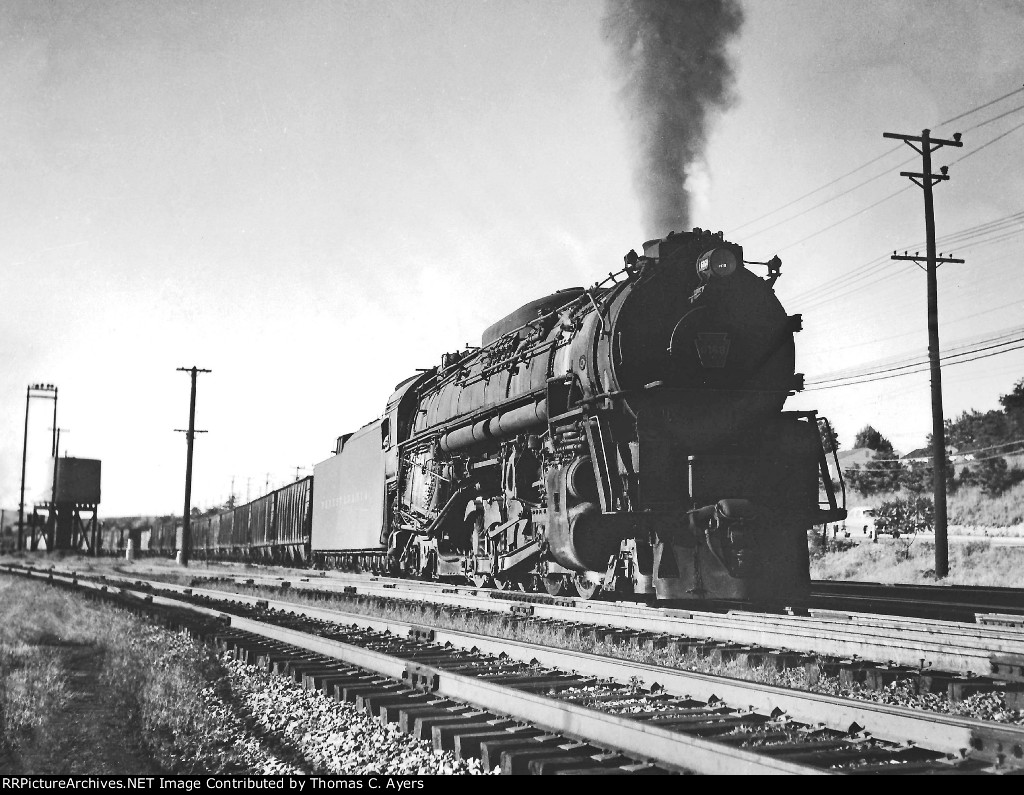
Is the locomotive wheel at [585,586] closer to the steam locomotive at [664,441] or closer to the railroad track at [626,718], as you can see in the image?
the steam locomotive at [664,441]

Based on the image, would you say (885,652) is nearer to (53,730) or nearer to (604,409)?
(604,409)

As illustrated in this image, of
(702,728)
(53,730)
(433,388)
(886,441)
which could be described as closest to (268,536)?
(433,388)

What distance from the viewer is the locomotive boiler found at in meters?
8.98

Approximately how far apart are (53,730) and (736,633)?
16.9 ft

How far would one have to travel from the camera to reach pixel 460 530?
47.0 feet

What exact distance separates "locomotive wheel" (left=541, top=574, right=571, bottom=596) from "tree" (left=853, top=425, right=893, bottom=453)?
222 ft

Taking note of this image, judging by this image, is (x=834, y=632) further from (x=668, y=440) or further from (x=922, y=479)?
(x=922, y=479)

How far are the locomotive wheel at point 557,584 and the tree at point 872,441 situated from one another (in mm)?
67800

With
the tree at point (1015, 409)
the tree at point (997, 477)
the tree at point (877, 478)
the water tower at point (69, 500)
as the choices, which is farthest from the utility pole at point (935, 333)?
the water tower at point (69, 500)

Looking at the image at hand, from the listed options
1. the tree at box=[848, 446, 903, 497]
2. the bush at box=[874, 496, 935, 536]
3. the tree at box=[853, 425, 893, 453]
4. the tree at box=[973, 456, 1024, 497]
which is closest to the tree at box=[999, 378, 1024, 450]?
the tree at box=[973, 456, 1024, 497]

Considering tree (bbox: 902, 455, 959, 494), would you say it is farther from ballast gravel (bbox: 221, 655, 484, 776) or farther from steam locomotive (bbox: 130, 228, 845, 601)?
ballast gravel (bbox: 221, 655, 484, 776)

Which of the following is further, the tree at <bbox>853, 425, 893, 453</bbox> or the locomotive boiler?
the tree at <bbox>853, 425, 893, 453</bbox>

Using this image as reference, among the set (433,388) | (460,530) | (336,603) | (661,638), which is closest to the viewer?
(661,638)

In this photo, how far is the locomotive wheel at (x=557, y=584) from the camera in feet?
37.0
